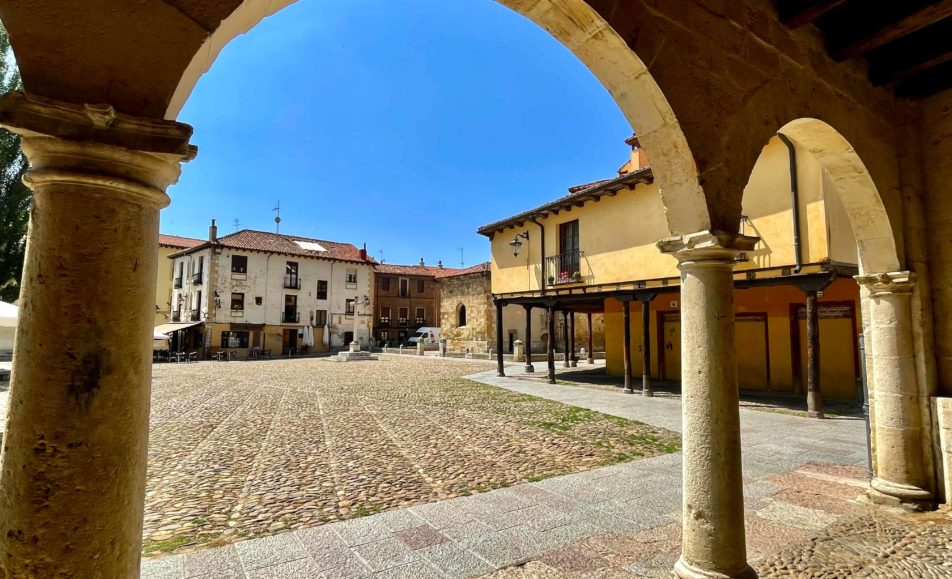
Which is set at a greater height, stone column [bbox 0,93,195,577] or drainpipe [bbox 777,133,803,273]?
drainpipe [bbox 777,133,803,273]

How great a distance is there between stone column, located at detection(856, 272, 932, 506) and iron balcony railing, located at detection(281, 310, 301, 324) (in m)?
31.9

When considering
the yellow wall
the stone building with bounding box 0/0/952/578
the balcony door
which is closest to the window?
the balcony door

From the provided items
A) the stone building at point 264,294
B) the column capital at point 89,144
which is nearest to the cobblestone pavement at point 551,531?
the column capital at point 89,144

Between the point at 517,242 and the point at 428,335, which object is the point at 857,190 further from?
the point at 428,335

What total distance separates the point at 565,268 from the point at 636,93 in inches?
432

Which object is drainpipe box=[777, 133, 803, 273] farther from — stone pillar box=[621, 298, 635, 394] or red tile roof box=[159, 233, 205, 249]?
red tile roof box=[159, 233, 205, 249]

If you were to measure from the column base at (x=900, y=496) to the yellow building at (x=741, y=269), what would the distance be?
4.84m

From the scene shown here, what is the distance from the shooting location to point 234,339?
29.0 meters

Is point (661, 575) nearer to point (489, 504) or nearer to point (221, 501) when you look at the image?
point (489, 504)

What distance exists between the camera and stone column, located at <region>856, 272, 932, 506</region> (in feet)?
12.4

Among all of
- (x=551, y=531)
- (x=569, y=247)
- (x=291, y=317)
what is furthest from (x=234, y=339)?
(x=551, y=531)

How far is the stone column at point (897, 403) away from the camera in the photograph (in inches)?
149

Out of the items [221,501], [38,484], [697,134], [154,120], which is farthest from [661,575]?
[221,501]

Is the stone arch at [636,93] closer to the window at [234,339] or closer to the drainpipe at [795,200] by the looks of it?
the drainpipe at [795,200]
